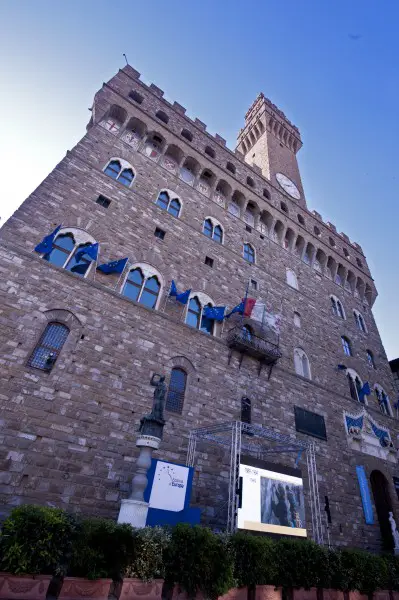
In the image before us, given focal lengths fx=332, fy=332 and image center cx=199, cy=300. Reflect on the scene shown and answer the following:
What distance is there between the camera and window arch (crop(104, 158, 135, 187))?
1301 centimetres

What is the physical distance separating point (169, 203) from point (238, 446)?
1003 cm

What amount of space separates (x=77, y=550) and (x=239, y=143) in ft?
99.0

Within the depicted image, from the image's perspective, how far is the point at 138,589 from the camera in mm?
4340

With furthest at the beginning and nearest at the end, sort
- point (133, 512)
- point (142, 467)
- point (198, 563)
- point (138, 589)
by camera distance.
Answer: point (142, 467)
point (133, 512)
point (198, 563)
point (138, 589)

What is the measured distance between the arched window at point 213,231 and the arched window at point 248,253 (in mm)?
1456

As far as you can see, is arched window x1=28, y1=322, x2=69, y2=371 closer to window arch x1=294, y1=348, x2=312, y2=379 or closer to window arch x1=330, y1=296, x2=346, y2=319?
window arch x1=294, y1=348, x2=312, y2=379

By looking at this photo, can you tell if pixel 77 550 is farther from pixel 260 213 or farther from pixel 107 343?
pixel 260 213

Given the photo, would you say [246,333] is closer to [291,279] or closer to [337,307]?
[291,279]

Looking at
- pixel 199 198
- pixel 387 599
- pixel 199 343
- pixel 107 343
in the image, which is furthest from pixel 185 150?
pixel 387 599

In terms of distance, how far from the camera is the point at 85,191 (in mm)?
11547

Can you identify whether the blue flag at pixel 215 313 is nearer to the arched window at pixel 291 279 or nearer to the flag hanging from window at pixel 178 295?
the flag hanging from window at pixel 178 295

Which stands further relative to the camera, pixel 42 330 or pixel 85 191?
pixel 85 191

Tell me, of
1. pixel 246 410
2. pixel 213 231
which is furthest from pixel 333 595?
pixel 213 231

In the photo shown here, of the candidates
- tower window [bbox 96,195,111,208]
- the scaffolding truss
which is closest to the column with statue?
the scaffolding truss
